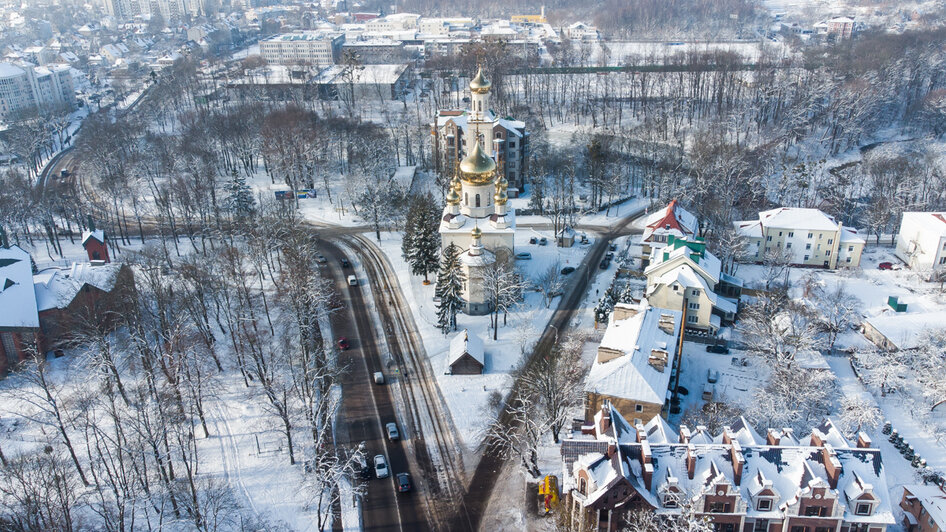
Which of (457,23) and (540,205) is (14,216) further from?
(457,23)

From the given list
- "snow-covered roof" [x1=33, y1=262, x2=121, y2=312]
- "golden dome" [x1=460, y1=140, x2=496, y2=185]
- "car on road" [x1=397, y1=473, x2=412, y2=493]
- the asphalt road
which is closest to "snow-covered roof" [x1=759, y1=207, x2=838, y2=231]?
"golden dome" [x1=460, y1=140, x2=496, y2=185]

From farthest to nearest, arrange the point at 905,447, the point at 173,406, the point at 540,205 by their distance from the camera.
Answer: the point at 540,205 → the point at 173,406 → the point at 905,447

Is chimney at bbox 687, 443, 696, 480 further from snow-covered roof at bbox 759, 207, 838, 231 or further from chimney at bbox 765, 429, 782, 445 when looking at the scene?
snow-covered roof at bbox 759, 207, 838, 231

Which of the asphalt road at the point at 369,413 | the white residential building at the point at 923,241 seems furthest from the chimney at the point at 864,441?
the white residential building at the point at 923,241

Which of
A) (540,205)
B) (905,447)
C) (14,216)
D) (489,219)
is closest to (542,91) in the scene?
(540,205)

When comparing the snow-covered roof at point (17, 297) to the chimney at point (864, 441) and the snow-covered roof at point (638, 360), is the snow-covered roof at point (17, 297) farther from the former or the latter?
the chimney at point (864, 441)

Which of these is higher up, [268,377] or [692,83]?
[692,83]

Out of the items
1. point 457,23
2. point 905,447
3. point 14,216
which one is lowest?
point 905,447
